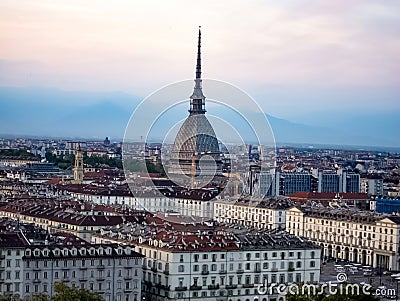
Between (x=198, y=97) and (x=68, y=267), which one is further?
(x=198, y=97)

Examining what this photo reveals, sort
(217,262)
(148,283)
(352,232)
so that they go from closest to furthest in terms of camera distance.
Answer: (148,283)
(217,262)
(352,232)

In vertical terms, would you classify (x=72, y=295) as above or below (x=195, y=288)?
above

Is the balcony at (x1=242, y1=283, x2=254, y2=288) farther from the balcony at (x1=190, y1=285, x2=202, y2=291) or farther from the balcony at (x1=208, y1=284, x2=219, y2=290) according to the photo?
the balcony at (x1=190, y1=285, x2=202, y2=291)

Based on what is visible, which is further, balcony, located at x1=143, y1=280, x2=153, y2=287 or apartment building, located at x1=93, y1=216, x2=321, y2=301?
balcony, located at x1=143, y1=280, x2=153, y2=287

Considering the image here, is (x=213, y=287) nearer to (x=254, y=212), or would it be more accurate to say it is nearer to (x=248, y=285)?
(x=248, y=285)

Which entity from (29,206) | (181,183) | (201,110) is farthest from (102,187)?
(201,110)

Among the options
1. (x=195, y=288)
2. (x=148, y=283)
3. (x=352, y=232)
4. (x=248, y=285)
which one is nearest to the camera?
(x=195, y=288)

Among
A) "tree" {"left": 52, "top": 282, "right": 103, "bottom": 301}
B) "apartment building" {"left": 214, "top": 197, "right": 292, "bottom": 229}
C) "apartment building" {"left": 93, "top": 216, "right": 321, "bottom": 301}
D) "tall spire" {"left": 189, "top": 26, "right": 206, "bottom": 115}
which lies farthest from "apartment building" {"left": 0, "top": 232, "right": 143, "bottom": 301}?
"tall spire" {"left": 189, "top": 26, "right": 206, "bottom": 115}

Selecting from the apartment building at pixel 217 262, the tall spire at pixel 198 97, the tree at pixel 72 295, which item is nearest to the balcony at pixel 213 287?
the apartment building at pixel 217 262

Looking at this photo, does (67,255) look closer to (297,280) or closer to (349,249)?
(297,280)

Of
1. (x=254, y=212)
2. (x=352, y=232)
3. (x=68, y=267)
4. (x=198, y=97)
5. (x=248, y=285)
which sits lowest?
(x=248, y=285)

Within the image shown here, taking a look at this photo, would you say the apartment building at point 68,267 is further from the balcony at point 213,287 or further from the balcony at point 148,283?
the balcony at point 213,287

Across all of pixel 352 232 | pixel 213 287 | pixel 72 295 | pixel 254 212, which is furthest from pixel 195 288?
pixel 254 212
